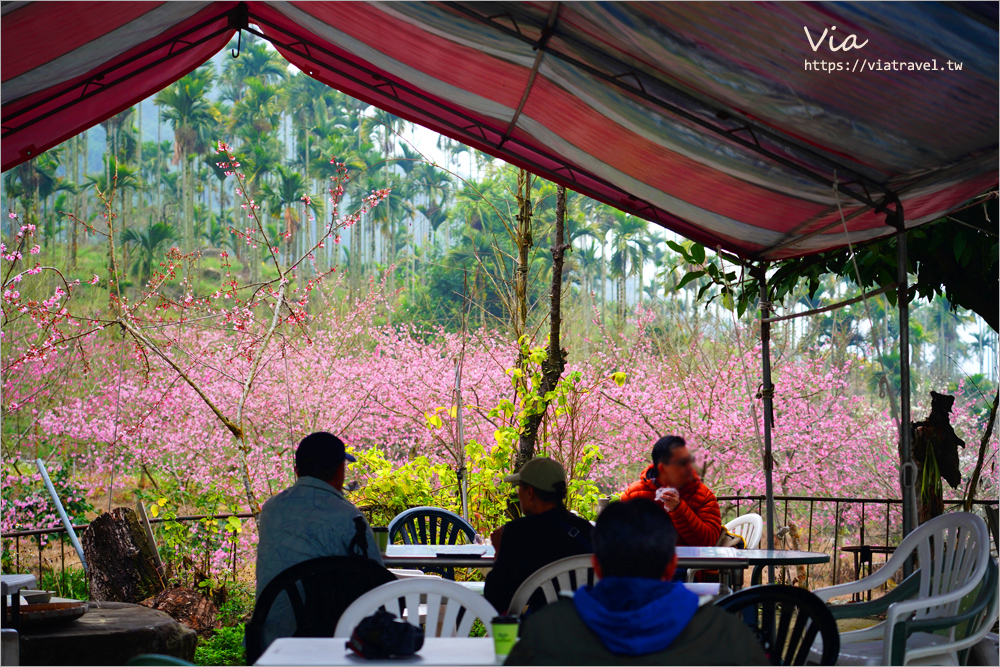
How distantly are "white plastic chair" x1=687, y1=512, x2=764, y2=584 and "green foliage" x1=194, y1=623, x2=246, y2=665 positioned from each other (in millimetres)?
2909

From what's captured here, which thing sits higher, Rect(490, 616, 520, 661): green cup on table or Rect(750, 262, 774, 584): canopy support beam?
Rect(750, 262, 774, 584): canopy support beam

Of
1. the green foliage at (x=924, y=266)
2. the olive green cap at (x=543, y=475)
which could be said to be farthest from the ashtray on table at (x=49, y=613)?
the green foliage at (x=924, y=266)

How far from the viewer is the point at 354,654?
195 centimetres

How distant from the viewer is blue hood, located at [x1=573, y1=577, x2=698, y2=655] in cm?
139

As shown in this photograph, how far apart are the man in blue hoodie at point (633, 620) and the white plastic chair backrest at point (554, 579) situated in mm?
904

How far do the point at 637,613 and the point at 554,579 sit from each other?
4.14 feet

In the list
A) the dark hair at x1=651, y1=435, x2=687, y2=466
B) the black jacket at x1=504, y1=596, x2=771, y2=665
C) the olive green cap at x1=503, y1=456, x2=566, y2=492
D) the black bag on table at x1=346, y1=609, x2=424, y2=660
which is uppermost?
the dark hair at x1=651, y1=435, x2=687, y2=466

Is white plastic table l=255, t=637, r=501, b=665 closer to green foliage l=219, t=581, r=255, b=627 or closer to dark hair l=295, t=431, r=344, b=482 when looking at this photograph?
dark hair l=295, t=431, r=344, b=482

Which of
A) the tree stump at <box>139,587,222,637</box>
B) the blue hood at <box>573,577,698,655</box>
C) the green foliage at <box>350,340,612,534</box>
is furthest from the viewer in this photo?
the green foliage at <box>350,340,612,534</box>

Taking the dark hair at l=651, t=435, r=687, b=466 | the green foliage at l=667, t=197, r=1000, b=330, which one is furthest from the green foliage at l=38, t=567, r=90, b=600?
the green foliage at l=667, t=197, r=1000, b=330

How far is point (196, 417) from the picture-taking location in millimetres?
11102

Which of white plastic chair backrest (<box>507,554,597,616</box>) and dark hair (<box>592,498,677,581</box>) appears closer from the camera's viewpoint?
dark hair (<box>592,498,677,581</box>)

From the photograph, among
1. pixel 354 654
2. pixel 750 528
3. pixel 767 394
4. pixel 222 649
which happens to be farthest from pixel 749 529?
pixel 354 654

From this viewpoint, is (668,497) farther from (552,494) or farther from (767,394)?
(767,394)
